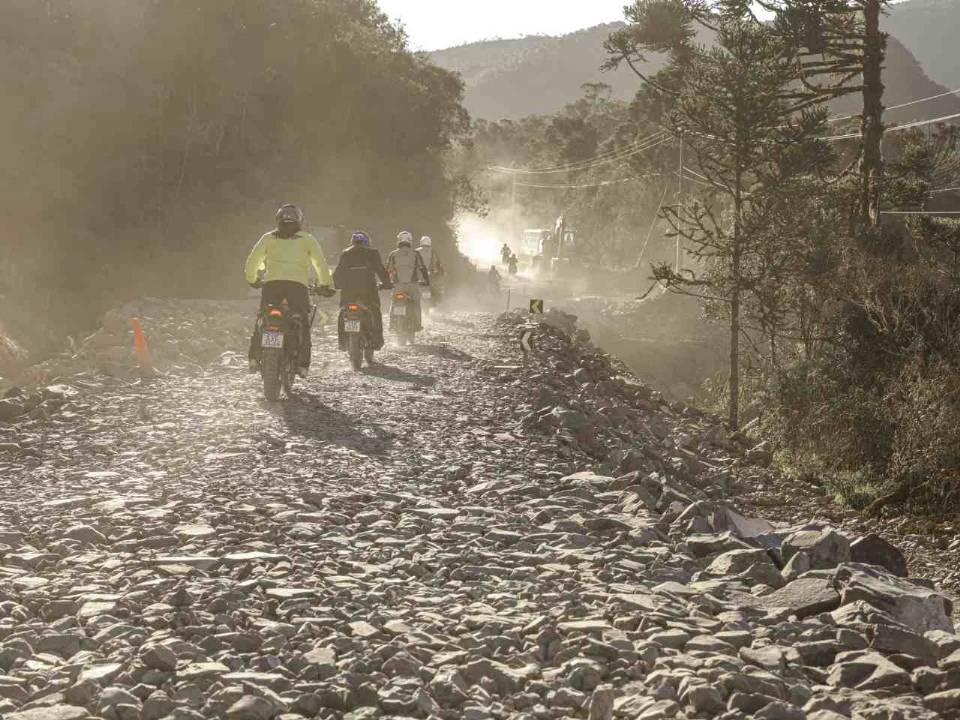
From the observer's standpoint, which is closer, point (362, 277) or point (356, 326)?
point (356, 326)

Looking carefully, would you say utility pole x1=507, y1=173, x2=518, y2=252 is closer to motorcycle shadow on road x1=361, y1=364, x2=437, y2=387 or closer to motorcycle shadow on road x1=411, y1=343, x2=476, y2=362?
motorcycle shadow on road x1=411, y1=343, x2=476, y2=362

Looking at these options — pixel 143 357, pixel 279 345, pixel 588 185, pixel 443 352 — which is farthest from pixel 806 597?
pixel 588 185

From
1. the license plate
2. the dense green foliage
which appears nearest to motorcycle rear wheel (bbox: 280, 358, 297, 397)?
the license plate

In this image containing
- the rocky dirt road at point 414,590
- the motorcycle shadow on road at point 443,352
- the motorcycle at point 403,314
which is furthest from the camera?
the motorcycle at point 403,314

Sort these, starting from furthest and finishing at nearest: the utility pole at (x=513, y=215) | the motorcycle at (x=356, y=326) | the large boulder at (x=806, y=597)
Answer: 1. the utility pole at (x=513, y=215)
2. the motorcycle at (x=356, y=326)
3. the large boulder at (x=806, y=597)

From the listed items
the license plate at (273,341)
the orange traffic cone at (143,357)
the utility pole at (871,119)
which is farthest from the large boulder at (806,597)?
the utility pole at (871,119)

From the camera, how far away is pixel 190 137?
41.8 metres

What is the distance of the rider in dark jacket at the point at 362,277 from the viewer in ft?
54.1

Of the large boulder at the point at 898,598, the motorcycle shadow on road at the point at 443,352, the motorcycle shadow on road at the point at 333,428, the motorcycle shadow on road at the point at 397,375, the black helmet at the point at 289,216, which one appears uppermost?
the black helmet at the point at 289,216

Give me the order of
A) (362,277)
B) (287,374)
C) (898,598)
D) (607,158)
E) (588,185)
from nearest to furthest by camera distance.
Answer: (898,598)
(287,374)
(362,277)
(607,158)
(588,185)

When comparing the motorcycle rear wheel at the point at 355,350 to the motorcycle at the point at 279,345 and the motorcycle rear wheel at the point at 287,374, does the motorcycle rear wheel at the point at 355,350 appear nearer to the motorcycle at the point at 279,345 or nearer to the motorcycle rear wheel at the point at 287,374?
the motorcycle at the point at 279,345

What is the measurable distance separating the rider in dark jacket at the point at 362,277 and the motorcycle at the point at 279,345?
12.6 ft

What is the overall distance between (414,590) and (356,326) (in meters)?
10.7

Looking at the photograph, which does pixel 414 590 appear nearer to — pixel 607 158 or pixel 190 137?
pixel 190 137
